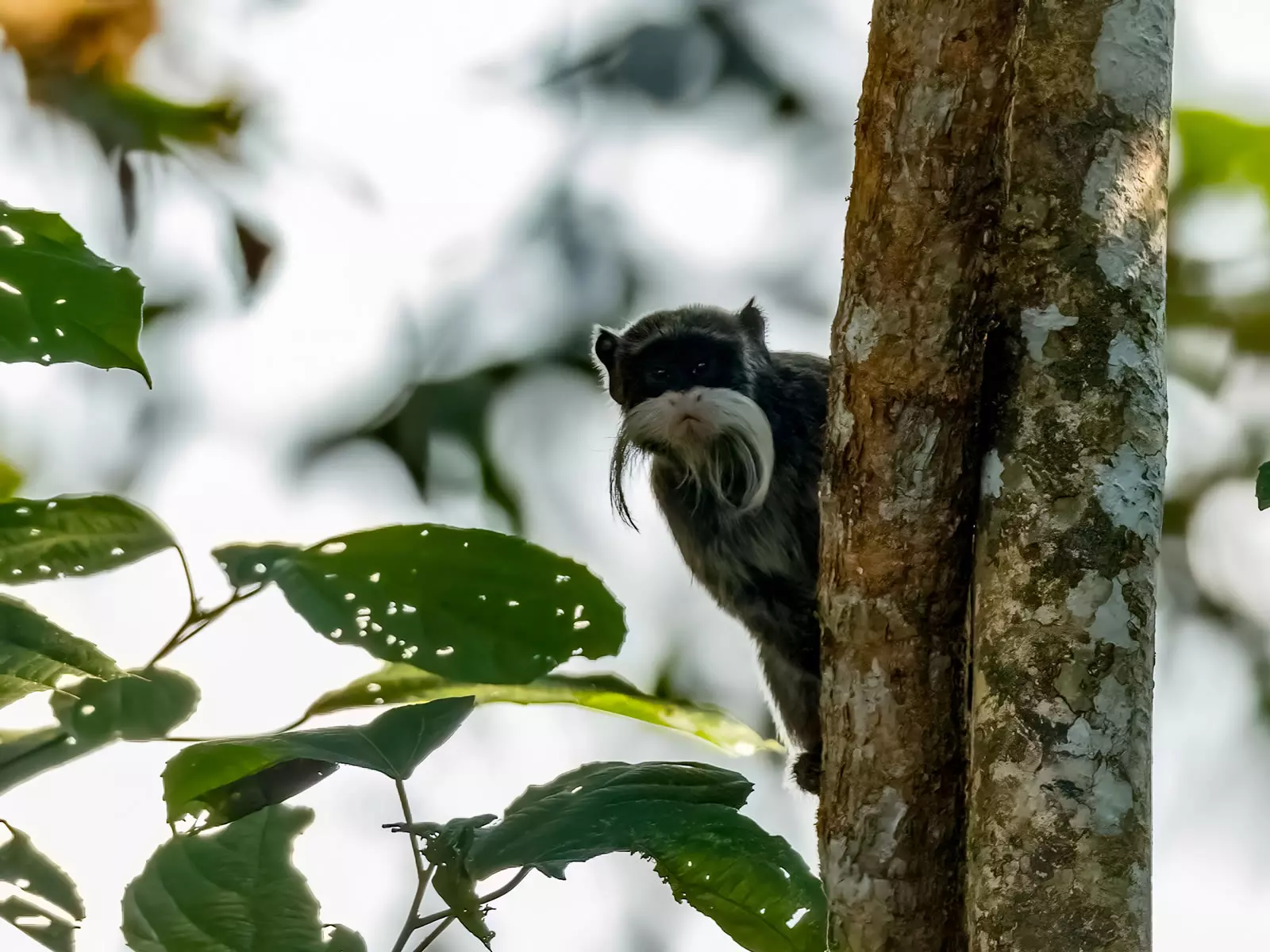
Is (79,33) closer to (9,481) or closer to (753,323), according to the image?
(753,323)

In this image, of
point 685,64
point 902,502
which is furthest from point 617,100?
point 902,502

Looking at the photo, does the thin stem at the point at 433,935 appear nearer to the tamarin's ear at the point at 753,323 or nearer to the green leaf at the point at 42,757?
the green leaf at the point at 42,757

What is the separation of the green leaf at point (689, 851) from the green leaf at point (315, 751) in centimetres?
11

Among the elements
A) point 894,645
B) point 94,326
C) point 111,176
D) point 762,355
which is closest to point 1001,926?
point 894,645

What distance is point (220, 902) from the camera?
867mm

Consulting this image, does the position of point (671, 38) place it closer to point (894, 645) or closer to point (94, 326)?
point (894, 645)

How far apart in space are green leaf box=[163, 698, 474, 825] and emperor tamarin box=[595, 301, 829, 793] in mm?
1834

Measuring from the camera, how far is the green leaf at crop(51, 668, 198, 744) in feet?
3.41

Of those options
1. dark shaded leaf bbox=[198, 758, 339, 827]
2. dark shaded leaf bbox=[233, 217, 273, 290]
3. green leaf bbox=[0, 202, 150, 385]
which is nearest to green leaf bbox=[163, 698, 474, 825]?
dark shaded leaf bbox=[198, 758, 339, 827]

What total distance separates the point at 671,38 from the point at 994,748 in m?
4.22

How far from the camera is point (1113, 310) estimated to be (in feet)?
5.95

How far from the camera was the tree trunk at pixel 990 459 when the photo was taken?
167cm

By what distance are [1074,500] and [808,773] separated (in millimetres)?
1416

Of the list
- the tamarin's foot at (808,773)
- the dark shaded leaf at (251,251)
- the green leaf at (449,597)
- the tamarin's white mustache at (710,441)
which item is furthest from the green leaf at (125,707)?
the dark shaded leaf at (251,251)
